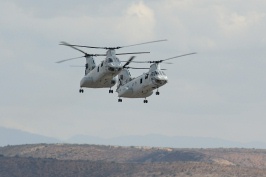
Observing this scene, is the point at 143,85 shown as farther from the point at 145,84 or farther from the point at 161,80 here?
the point at 161,80

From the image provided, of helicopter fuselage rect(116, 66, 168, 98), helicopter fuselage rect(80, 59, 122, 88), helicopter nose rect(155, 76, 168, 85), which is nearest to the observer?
helicopter fuselage rect(80, 59, 122, 88)

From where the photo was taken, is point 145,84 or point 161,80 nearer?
point 161,80

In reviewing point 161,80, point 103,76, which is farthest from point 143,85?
point 103,76

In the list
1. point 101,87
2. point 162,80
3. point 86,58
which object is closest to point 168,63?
point 162,80

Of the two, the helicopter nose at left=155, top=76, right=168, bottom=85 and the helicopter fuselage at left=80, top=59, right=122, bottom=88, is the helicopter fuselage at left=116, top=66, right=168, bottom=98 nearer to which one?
the helicopter nose at left=155, top=76, right=168, bottom=85

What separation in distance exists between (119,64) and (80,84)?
12.8m

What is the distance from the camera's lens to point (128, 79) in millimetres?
139500

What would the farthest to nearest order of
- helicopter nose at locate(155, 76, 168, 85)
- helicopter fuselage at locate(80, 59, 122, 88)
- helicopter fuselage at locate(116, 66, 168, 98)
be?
1. helicopter fuselage at locate(116, 66, 168, 98)
2. helicopter nose at locate(155, 76, 168, 85)
3. helicopter fuselage at locate(80, 59, 122, 88)

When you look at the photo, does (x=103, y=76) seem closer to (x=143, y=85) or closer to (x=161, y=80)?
(x=143, y=85)

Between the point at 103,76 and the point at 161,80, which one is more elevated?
the point at 103,76

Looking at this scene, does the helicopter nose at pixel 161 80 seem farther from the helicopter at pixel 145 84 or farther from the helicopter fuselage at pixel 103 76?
the helicopter fuselage at pixel 103 76

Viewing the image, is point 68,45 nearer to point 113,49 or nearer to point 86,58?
point 113,49

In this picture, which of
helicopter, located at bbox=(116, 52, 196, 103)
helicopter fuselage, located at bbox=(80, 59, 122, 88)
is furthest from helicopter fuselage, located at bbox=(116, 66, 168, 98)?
helicopter fuselage, located at bbox=(80, 59, 122, 88)

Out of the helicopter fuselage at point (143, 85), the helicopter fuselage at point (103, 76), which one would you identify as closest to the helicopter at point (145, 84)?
the helicopter fuselage at point (143, 85)
